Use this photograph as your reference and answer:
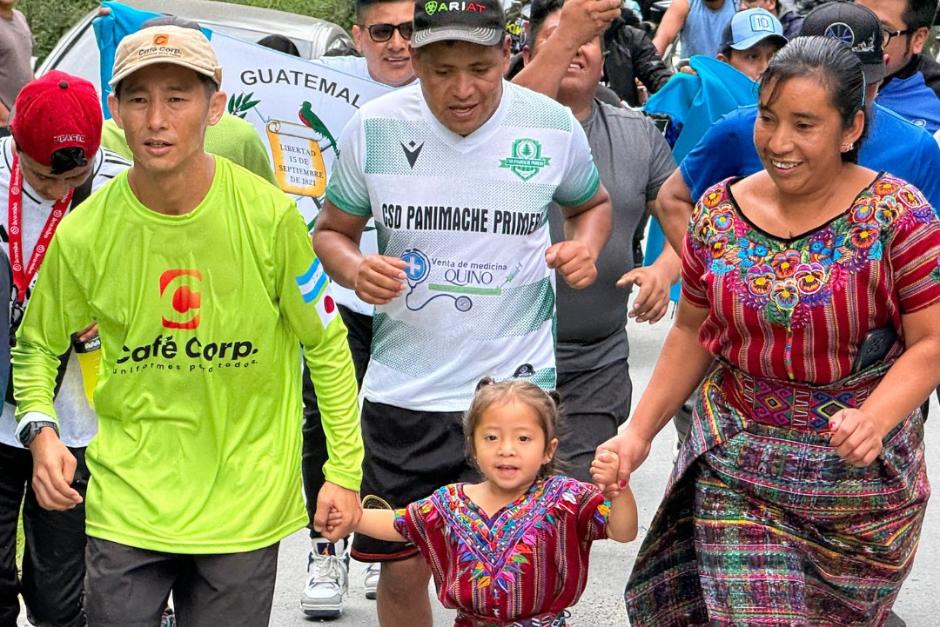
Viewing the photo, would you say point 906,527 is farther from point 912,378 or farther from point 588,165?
point 588,165

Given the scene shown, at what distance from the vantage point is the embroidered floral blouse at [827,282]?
4137mm

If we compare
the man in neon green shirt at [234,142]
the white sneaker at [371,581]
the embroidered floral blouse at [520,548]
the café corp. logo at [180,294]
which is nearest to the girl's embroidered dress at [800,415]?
the embroidered floral blouse at [520,548]

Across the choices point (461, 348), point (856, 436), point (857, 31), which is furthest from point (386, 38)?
point (856, 436)

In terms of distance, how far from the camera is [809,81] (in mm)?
4207

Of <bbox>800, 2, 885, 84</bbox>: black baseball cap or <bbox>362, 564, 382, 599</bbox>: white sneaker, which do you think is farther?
<bbox>362, 564, 382, 599</bbox>: white sneaker

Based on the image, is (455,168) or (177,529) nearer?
(177,529)

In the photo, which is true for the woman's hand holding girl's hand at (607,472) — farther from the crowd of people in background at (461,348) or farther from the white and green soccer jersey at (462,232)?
the white and green soccer jersey at (462,232)

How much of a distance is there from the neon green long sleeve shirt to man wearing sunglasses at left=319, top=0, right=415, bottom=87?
229 centimetres

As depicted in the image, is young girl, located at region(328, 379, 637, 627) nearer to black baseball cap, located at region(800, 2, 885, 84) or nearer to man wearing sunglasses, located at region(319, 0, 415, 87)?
black baseball cap, located at region(800, 2, 885, 84)

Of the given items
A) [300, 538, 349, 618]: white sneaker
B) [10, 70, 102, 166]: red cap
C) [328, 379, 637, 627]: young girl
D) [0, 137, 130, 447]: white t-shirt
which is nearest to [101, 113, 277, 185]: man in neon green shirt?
[0, 137, 130, 447]: white t-shirt

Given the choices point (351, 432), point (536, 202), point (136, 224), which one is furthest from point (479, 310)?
point (136, 224)

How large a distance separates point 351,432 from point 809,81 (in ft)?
4.71

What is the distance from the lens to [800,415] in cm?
427

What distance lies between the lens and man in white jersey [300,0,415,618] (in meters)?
6.29
